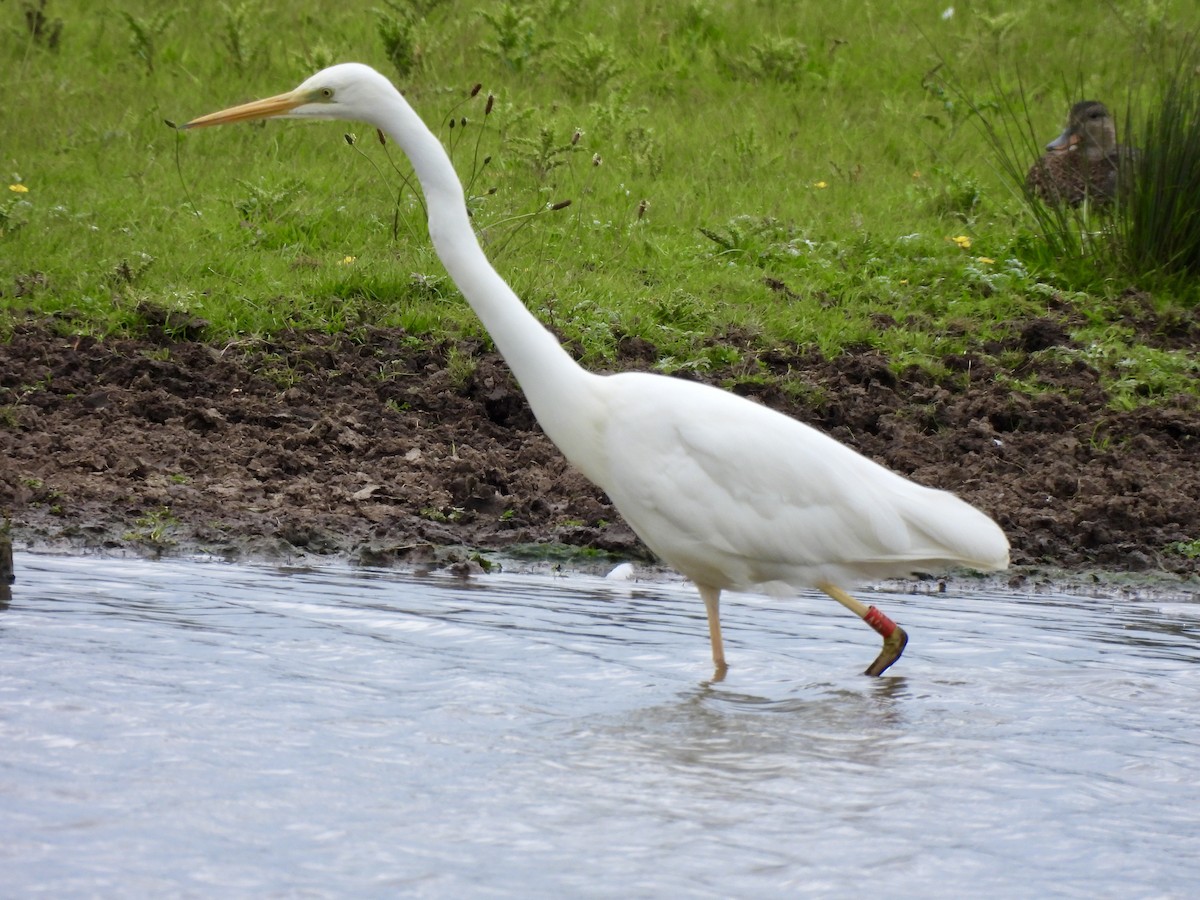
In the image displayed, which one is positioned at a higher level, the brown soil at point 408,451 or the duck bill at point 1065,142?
the duck bill at point 1065,142

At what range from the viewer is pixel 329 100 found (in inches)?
191

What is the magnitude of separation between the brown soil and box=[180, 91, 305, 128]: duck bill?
1890 millimetres

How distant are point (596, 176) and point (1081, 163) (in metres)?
3.12

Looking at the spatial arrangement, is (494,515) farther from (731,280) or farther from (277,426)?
(731,280)

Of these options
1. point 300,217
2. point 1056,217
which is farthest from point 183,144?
point 1056,217

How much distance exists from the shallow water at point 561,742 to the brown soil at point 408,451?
1.38 feet

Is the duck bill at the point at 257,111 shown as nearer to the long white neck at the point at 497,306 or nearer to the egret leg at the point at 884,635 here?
the long white neck at the point at 497,306

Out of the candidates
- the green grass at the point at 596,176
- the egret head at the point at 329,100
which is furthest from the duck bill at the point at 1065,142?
the egret head at the point at 329,100

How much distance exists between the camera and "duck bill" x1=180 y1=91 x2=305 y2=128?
470 cm

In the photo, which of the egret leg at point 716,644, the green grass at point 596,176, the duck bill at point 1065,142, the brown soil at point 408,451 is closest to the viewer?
the egret leg at point 716,644

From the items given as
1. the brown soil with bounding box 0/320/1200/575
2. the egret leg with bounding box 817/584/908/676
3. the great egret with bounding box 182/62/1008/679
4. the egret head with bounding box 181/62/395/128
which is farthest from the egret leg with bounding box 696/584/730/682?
the egret head with bounding box 181/62/395/128

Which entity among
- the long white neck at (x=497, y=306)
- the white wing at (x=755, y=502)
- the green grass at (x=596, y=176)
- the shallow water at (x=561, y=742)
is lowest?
the shallow water at (x=561, y=742)

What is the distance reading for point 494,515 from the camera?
6520 mm

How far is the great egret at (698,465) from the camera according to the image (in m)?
4.82
